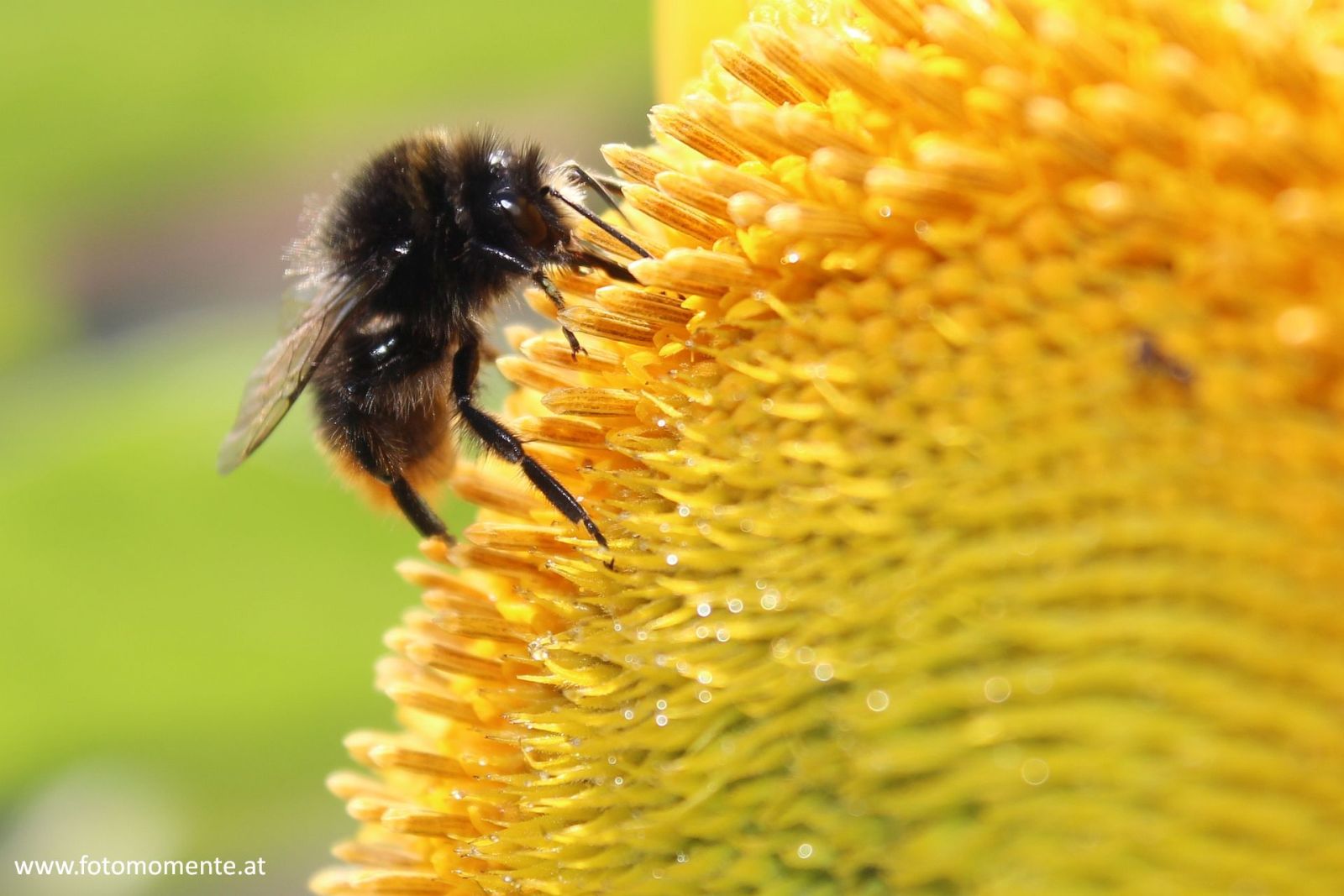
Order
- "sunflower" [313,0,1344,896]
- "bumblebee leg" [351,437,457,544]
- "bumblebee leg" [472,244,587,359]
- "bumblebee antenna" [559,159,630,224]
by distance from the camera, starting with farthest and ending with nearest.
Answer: "bumblebee leg" [351,437,457,544] → "bumblebee antenna" [559,159,630,224] → "bumblebee leg" [472,244,587,359] → "sunflower" [313,0,1344,896]

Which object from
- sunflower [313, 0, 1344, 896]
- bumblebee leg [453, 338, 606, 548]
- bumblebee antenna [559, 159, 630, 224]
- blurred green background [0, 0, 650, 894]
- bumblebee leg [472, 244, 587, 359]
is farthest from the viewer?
blurred green background [0, 0, 650, 894]

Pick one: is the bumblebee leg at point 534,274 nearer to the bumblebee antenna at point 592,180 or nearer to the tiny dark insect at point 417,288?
the tiny dark insect at point 417,288

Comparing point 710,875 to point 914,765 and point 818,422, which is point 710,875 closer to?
point 914,765

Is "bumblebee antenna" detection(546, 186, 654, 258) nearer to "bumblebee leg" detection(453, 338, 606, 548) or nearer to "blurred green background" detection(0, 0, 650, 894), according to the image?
"bumblebee leg" detection(453, 338, 606, 548)

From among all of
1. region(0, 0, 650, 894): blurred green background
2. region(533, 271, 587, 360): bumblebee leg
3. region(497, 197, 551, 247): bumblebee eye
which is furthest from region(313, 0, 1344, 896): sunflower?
region(0, 0, 650, 894): blurred green background

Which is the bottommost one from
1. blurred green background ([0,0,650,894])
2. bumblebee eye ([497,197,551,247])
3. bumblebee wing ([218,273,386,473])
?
bumblebee eye ([497,197,551,247])

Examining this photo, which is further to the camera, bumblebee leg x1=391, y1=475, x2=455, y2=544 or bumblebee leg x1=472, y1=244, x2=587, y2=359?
bumblebee leg x1=391, y1=475, x2=455, y2=544
